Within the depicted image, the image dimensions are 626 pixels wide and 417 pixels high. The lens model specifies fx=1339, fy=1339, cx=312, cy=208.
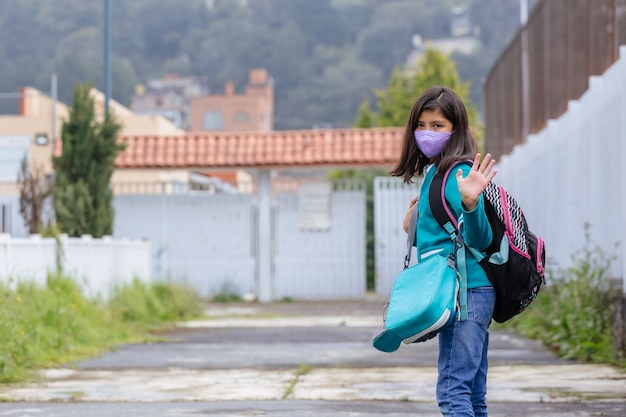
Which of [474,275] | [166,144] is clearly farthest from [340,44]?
[474,275]

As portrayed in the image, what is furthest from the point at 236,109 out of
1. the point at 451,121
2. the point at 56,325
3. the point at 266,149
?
the point at 451,121

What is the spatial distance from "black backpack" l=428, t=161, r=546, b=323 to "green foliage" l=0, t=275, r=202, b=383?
5473mm

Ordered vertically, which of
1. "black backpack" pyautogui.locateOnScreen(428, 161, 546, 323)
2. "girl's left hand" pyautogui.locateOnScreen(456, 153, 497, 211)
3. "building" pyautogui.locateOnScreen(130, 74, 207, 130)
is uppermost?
"building" pyautogui.locateOnScreen(130, 74, 207, 130)

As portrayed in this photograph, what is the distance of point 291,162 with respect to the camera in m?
26.7

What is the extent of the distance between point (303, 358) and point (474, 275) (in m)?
7.07

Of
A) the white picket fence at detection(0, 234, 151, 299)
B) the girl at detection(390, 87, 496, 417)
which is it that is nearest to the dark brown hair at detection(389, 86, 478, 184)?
the girl at detection(390, 87, 496, 417)

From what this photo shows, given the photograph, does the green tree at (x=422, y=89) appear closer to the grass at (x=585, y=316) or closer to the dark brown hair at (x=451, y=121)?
the grass at (x=585, y=316)

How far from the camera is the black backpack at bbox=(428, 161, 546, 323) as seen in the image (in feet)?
18.4

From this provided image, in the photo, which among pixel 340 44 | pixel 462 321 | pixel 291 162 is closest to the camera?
pixel 462 321

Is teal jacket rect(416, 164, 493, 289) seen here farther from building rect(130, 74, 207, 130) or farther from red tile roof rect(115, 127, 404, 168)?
building rect(130, 74, 207, 130)

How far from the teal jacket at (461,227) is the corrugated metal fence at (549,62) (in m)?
7.51

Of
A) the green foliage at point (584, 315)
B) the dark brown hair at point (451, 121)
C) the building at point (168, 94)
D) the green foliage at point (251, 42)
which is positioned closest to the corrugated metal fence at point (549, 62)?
the green foliage at point (584, 315)

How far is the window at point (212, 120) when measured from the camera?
12150 cm

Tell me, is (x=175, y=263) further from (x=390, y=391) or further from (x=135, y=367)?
(x=390, y=391)
